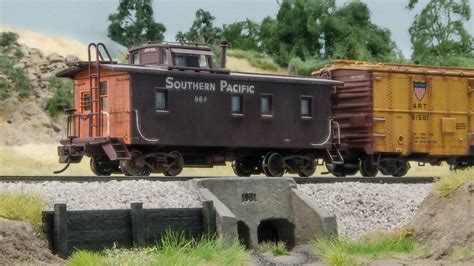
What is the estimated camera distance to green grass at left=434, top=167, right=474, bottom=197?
14.0m

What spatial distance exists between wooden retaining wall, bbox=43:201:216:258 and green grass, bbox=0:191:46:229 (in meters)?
0.14

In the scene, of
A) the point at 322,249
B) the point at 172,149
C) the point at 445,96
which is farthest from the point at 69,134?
the point at 445,96

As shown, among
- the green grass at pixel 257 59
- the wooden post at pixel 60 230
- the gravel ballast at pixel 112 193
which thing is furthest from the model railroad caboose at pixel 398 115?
the green grass at pixel 257 59

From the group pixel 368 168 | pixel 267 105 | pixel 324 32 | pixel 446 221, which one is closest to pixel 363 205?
pixel 446 221

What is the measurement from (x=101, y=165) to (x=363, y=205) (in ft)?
22.8

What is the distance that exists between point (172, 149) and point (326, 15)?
4066cm

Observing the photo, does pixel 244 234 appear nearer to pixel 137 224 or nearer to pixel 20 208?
pixel 137 224

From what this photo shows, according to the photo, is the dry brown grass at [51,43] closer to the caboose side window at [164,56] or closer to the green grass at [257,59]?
the green grass at [257,59]

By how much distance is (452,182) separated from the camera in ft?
46.3

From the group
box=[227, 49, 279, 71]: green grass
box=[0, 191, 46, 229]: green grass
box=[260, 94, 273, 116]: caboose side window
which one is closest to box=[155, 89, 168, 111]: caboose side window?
box=[260, 94, 273, 116]: caboose side window

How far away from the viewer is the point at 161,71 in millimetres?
19531

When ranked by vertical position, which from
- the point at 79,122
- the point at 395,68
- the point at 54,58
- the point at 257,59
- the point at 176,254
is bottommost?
the point at 176,254

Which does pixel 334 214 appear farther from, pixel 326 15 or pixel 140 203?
pixel 326 15

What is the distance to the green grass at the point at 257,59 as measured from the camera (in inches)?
2338
